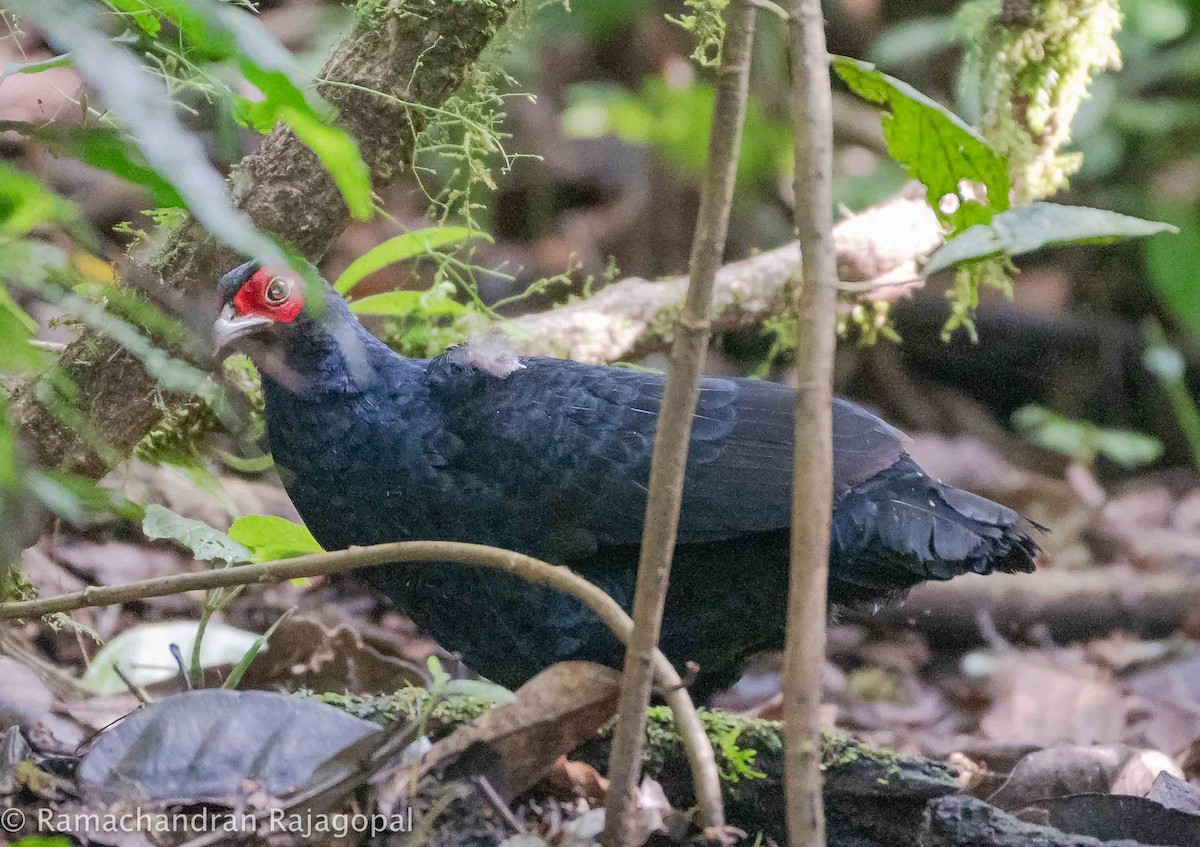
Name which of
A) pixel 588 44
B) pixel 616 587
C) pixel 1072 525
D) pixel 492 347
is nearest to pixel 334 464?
pixel 492 347

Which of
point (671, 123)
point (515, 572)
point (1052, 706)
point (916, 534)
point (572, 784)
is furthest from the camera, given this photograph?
point (671, 123)

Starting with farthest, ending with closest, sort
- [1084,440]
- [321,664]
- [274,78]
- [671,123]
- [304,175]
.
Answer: [671,123], [1084,440], [321,664], [304,175], [274,78]

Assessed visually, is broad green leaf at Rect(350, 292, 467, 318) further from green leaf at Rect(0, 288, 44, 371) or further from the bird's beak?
green leaf at Rect(0, 288, 44, 371)

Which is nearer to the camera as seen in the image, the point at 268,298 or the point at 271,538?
the point at 271,538

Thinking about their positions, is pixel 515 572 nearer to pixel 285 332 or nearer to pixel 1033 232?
pixel 1033 232

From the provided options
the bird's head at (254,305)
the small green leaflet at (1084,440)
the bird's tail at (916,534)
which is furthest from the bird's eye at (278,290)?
the small green leaflet at (1084,440)

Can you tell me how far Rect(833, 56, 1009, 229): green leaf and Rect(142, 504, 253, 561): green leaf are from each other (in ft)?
4.86

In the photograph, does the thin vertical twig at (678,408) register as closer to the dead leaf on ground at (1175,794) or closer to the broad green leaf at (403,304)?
the dead leaf on ground at (1175,794)

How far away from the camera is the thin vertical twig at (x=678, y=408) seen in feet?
5.15

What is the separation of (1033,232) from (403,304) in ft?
7.62

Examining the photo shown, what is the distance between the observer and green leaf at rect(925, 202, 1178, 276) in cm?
153

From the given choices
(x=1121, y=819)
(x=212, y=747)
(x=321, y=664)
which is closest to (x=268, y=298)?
(x=321, y=664)

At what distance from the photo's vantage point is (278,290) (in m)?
3.00

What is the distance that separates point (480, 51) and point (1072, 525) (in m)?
4.72
